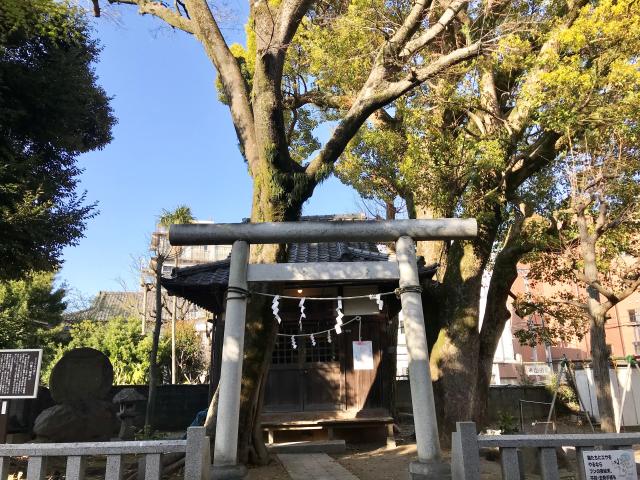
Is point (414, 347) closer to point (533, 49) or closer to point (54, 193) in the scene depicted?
point (533, 49)

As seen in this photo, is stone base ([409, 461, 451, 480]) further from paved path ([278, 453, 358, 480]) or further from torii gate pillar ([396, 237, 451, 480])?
paved path ([278, 453, 358, 480])

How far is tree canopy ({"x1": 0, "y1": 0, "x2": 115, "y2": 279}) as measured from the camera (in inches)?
386

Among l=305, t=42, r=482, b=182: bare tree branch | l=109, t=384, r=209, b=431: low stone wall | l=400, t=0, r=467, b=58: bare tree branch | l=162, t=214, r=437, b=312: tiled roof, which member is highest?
l=400, t=0, r=467, b=58: bare tree branch

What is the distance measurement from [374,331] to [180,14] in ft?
27.4

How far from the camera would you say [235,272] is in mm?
6414

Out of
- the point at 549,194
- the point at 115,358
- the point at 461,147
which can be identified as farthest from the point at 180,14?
the point at 115,358

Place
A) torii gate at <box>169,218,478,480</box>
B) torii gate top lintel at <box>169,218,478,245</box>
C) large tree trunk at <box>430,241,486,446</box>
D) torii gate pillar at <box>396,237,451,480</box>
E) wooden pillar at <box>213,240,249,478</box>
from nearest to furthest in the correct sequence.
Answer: torii gate pillar at <box>396,237,451,480</box>
wooden pillar at <box>213,240,249,478</box>
torii gate at <box>169,218,478,480</box>
torii gate top lintel at <box>169,218,478,245</box>
large tree trunk at <box>430,241,486,446</box>

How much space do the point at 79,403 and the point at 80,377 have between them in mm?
539

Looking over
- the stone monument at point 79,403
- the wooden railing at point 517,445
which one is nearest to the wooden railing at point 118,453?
the wooden railing at point 517,445

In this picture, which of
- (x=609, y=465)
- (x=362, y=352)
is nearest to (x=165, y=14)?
(x=362, y=352)

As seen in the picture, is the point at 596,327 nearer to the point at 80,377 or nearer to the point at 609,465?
the point at 609,465

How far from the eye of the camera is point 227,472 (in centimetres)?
548

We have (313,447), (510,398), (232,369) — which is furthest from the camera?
(510,398)

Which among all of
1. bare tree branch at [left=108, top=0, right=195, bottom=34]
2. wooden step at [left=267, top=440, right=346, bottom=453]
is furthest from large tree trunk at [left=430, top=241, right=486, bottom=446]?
bare tree branch at [left=108, top=0, right=195, bottom=34]
